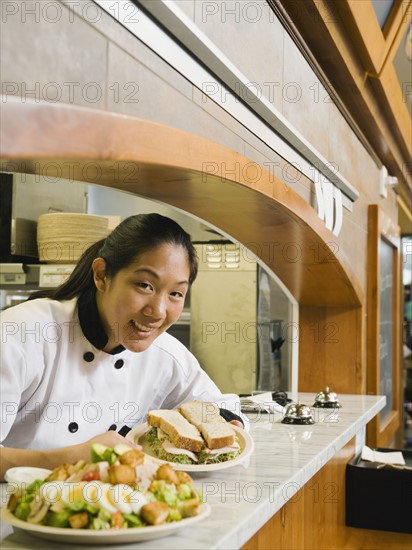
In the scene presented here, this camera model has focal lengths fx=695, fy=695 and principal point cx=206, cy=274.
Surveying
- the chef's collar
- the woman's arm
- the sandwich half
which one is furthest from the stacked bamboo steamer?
the woman's arm

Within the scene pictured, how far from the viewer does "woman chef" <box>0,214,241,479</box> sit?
181 cm

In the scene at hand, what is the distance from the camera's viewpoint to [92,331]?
1930mm

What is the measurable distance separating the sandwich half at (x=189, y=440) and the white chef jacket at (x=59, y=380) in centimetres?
30

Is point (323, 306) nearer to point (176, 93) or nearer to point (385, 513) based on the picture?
point (385, 513)

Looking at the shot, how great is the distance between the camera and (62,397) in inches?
73.9

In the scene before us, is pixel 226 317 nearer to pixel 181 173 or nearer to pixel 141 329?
Answer: pixel 141 329

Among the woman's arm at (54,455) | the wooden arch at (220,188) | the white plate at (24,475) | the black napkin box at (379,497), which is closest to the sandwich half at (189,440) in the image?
the woman's arm at (54,455)

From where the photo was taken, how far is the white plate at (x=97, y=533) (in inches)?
43.6

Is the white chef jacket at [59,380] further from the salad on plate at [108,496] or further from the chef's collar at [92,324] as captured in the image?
the salad on plate at [108,496]

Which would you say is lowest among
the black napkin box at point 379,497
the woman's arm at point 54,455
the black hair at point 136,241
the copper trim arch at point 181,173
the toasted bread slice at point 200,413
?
the black napkin box at point 379,497

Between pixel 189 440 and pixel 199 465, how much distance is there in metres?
0.06

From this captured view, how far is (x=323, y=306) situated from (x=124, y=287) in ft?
8.14

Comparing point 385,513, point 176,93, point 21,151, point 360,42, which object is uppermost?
point 360,42

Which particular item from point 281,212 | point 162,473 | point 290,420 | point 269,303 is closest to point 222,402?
point 290,420
